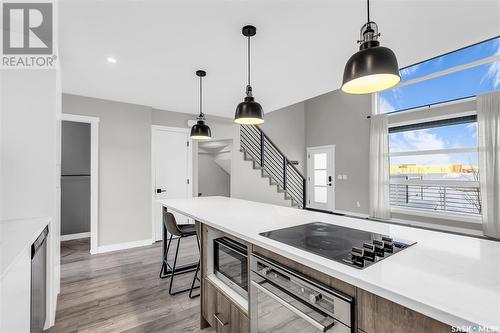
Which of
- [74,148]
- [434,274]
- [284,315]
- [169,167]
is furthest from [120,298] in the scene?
[74,148]

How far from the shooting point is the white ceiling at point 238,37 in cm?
179

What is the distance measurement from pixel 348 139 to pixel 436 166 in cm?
222

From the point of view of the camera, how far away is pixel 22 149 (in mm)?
2002

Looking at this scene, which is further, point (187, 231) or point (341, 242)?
point (187, 231)

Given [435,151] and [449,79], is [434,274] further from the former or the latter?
[449,79]

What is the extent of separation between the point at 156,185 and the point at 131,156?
693mm

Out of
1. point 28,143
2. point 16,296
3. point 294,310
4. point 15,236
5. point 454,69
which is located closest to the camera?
point 294,310

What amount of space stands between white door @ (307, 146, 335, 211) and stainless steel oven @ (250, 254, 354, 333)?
647cm

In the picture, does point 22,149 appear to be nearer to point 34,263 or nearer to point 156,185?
point 34,263

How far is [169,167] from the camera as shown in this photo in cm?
460

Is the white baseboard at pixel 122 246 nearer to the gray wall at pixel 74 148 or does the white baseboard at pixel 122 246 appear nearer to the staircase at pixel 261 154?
the gray wall at pixel 74 148

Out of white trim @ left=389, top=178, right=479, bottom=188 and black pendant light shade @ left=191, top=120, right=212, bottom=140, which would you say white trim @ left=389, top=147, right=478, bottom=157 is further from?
black pendant light shade @ left=191, top=120, right=212, bottom=140

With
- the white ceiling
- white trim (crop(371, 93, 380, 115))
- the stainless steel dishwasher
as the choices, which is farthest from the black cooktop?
white trim (crop(371, 93, 380, 115))

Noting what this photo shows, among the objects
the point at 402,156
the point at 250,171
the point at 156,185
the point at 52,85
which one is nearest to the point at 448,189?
the point at 402,156
